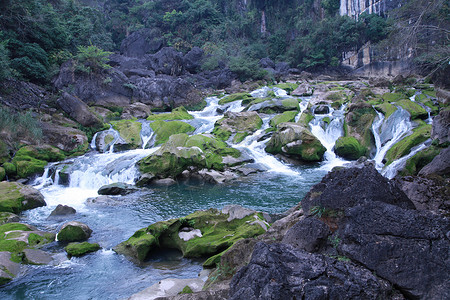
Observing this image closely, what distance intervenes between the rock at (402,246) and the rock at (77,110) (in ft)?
60.4

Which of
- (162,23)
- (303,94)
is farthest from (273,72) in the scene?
(162,23)

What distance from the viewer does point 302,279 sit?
284 centimetres

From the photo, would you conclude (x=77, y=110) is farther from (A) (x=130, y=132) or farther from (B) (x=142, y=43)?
(B) (x=142, y=43)

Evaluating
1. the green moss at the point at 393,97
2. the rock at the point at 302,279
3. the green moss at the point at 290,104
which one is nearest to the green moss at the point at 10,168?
the rock at the point at 302,279

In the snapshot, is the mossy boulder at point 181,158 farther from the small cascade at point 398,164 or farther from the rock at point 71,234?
the small cascade at point 398,164

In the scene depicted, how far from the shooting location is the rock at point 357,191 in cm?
369

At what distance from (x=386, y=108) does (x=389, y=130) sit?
195 cm

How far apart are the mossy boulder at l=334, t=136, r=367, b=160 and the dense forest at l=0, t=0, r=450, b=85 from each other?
8.29 m

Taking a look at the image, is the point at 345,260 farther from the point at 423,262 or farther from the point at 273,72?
the point at 273,72

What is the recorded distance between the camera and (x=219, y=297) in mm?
3352

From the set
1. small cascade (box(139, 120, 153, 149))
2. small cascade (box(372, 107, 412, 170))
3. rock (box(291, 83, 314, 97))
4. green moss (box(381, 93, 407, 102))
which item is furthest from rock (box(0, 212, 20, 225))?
rock (box(291, 83, 314, 97))

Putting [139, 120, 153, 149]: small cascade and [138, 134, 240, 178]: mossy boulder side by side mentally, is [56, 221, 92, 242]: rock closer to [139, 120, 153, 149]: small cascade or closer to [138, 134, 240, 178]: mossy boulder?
[138, 134, 240, 178]: mossy boulder

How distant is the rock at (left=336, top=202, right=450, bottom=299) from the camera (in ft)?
8.80

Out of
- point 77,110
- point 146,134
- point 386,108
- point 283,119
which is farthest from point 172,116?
point 386,108
